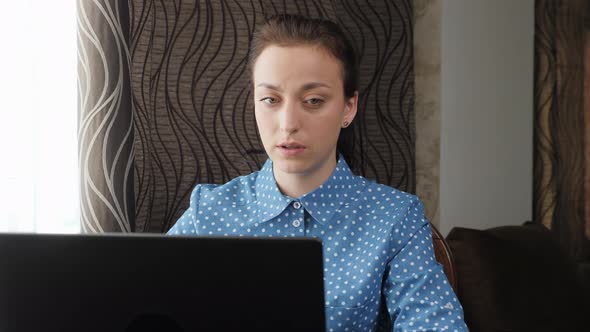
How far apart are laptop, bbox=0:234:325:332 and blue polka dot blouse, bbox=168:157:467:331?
496mm

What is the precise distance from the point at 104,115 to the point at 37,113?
20cm

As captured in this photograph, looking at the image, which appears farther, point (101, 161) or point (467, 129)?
point (467, 129)

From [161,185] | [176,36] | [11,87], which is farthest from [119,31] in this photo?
[161,185]

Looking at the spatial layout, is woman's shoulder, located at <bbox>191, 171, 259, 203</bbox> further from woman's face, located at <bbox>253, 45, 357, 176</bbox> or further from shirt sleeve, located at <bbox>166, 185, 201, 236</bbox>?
woman's face, located at <bbox>253, 45, 357, 176</bbox>

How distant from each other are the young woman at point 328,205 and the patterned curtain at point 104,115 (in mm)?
787

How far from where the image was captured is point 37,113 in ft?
6.09

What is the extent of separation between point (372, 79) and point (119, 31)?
96cm

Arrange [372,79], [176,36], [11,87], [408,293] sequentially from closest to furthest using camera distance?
[408,293] < [11,87] < [176,36] < [372,79]

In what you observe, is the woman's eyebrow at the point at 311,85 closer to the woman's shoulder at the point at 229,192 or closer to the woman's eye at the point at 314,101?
the woman's eye at the point at 314,101

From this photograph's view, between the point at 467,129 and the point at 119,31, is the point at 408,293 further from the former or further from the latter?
the point at 467,129

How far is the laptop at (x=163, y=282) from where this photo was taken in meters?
0.58

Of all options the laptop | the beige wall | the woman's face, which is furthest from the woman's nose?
the beige wall

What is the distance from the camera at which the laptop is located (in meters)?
0.58

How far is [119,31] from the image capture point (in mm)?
1907
